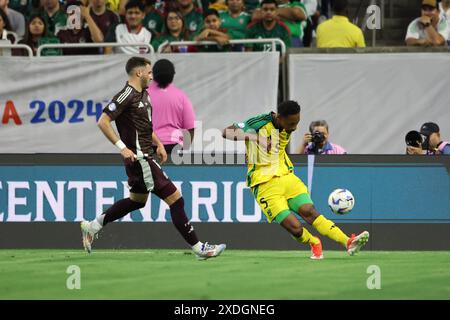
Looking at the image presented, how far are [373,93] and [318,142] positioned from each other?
89.9 inches

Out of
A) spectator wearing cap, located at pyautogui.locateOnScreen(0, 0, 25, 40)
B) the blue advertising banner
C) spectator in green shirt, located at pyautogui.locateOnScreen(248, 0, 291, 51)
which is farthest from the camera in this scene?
spectator wearing cap, located at pyautogui.locateOnScreen(0, 0, 25, 40)

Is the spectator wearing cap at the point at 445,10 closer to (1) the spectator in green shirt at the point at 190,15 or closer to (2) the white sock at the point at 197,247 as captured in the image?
(1) the spectator in green shirt at the point at 190,15

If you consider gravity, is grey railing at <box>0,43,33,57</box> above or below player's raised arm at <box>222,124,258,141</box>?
above

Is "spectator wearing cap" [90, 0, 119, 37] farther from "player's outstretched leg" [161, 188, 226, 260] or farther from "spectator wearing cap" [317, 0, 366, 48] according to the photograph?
"player's outstretched leg" [161, 188, 226, 260]

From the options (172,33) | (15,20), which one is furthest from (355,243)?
(15,20)

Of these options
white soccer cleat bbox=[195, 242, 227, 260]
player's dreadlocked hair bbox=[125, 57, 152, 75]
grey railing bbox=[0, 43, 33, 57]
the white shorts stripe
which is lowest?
white soccer cleat bbox=[195, 242, 227, 260]

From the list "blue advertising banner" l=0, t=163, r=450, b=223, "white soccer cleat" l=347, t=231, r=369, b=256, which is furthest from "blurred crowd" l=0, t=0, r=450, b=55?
"white soccer cleat" l=347, t=231, r=369, b=256

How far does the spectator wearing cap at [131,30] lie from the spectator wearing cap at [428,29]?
174 inches

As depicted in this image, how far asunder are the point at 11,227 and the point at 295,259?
4735mm

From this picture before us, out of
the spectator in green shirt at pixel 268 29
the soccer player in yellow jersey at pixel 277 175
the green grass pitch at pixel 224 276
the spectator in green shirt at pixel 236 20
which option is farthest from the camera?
the spectator in green shirt at pixel 236 20

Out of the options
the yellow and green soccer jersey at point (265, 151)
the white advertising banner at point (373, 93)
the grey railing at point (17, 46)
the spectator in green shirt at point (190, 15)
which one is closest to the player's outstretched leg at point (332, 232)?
the yellow and green soccer jersey at point (265, 151)

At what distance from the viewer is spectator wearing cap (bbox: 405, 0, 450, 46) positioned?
1889cm

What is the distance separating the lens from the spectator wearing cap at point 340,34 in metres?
18.9

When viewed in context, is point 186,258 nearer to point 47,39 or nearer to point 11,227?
point 11,227
